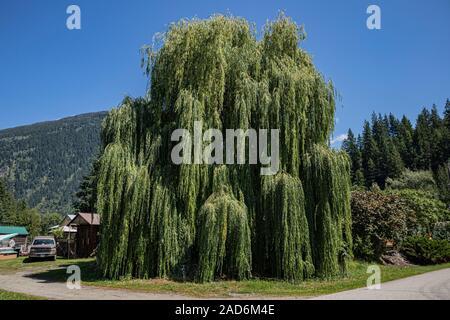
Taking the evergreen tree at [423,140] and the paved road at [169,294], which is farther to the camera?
the evergreen tree at [423,140]

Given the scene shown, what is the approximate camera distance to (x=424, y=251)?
25859 millimetres

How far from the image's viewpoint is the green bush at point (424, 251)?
2575 cm

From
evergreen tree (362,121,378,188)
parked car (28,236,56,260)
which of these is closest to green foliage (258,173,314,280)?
parked car (28,236,56,260)

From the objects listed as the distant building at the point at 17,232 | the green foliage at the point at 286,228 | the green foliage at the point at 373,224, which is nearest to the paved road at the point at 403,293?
the green foliage at the point at 286,228

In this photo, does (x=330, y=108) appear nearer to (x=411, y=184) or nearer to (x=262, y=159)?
(x=262, y=159)

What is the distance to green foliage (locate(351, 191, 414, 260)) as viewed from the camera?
22844mm

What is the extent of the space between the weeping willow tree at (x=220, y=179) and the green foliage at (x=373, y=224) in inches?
277

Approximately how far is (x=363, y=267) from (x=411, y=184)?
1915 inches

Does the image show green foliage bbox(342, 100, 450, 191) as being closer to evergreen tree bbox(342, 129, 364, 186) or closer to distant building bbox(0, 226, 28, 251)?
evergreen tree bbox(342, 129, 364, 186)

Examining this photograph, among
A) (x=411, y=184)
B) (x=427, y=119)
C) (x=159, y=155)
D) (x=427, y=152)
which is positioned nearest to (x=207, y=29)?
(x=159, y=155)

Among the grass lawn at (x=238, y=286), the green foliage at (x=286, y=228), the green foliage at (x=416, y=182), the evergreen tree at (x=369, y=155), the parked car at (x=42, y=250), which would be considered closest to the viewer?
the grass lawn at (x=238, y=286)

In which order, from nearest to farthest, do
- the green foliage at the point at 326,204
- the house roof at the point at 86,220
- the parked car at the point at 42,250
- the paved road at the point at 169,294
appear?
the paved road at the point at 169,294 → the green foliage at the point at 326,204 → the parked car at the point at 42,250 → the house roof at the point at 86,220

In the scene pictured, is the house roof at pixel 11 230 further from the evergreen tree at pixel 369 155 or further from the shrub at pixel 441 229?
the evergreen tree at pixel 369 155

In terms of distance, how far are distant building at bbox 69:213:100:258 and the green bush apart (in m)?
22.9
